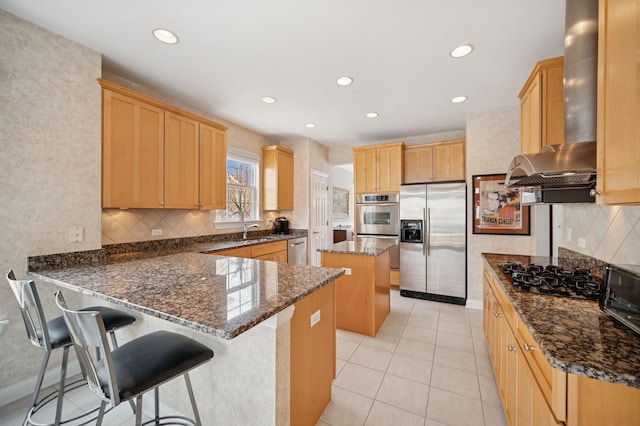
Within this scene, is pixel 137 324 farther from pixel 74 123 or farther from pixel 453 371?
pixel 453 371

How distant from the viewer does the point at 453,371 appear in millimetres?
2160

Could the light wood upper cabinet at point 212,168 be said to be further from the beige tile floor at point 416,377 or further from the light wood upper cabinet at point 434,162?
the light wood upper cabinet at point 434,162

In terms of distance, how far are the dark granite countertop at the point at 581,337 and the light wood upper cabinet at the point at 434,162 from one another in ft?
10.4

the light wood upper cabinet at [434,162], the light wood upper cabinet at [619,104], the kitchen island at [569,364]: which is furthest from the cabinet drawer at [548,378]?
the light wood upper cabinet at [434,162]

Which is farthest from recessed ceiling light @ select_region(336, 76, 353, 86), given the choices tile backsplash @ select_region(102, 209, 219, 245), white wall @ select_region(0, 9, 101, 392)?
tile backsplash @ select_region(102, 209, 219, 245)

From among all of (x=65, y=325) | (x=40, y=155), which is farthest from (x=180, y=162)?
(x=65, y=325)

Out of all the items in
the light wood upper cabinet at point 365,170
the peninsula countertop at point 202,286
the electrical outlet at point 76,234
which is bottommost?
the peninsula countertop at point 202,286

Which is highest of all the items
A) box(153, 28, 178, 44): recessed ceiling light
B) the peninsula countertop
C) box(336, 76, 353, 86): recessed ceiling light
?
box(336, 76, 353, 86): recessed ceiling light

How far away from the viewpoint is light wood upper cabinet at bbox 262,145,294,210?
4570 mm

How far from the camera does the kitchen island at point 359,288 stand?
274cm

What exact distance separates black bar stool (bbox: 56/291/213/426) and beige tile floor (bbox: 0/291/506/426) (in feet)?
2.89

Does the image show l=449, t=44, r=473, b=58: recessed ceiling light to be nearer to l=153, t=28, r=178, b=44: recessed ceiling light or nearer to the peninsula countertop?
the peninsula countertop

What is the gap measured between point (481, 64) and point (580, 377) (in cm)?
262

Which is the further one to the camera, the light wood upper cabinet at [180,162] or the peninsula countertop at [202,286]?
the light wood upper cabinet at [180,162]
